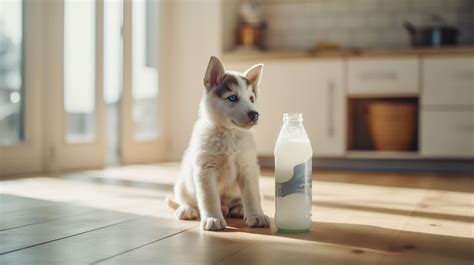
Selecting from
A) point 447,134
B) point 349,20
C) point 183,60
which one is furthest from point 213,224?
point 349,20

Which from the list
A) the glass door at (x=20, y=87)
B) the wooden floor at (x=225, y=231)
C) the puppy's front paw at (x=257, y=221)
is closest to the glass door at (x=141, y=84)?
the glass door at (x=20, y=87)

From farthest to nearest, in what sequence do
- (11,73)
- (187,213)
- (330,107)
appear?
1. (330,107)
2. (11,73)
3. (187,213)

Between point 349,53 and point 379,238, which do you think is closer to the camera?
point 379,238

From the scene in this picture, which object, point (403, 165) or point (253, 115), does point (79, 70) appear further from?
point (253, 115)

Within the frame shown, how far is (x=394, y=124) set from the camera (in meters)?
4.30

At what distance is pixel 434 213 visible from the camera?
7.34ft

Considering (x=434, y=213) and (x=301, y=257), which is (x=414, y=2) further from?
(x=301, y=257)

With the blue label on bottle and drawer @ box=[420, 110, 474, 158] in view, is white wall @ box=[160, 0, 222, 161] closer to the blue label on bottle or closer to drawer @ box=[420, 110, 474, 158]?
drawer @ box=[420, 110, 474, 158]

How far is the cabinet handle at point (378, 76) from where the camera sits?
431cm

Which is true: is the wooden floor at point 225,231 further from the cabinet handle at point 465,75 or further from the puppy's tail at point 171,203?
the cabinet handle at point 465,75

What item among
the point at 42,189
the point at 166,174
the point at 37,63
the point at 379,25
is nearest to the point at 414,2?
the point at 379,25

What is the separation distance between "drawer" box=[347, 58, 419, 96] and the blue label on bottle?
273 centimetres

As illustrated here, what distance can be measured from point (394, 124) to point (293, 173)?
2.74 m

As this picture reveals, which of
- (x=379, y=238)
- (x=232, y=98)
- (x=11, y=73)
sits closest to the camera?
(x=379, y=238)
